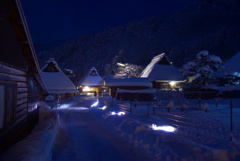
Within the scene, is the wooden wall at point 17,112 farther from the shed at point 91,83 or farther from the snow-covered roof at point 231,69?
the shed at point 91,83

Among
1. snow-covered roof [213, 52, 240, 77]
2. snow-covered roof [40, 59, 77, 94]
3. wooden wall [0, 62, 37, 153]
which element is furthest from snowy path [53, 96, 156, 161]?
snow-covered roof [213, 52, 240, 77]

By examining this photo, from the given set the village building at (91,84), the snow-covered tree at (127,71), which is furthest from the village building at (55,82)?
the village building at (91,84)

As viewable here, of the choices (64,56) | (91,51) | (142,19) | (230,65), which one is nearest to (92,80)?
(230,65)

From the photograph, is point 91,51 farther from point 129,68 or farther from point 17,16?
point 17,16

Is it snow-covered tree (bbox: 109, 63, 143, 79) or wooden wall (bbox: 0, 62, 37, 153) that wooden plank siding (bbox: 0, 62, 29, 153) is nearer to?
wooden wall (bbox: 0, 62, 37, 153)

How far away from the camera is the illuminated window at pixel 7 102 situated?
5078 millimetres

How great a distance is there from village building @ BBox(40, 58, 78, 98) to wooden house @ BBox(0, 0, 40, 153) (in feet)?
91.7

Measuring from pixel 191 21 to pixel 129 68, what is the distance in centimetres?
12184

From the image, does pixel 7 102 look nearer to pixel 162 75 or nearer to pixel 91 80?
pixel 162 75

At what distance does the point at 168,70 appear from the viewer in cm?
4091

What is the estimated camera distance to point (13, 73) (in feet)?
19.9

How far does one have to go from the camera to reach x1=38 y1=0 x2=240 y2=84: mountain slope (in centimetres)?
10131

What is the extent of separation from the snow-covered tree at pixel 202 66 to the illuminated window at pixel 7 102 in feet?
95.5

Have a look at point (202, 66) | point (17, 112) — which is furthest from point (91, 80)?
point (17, 112)
